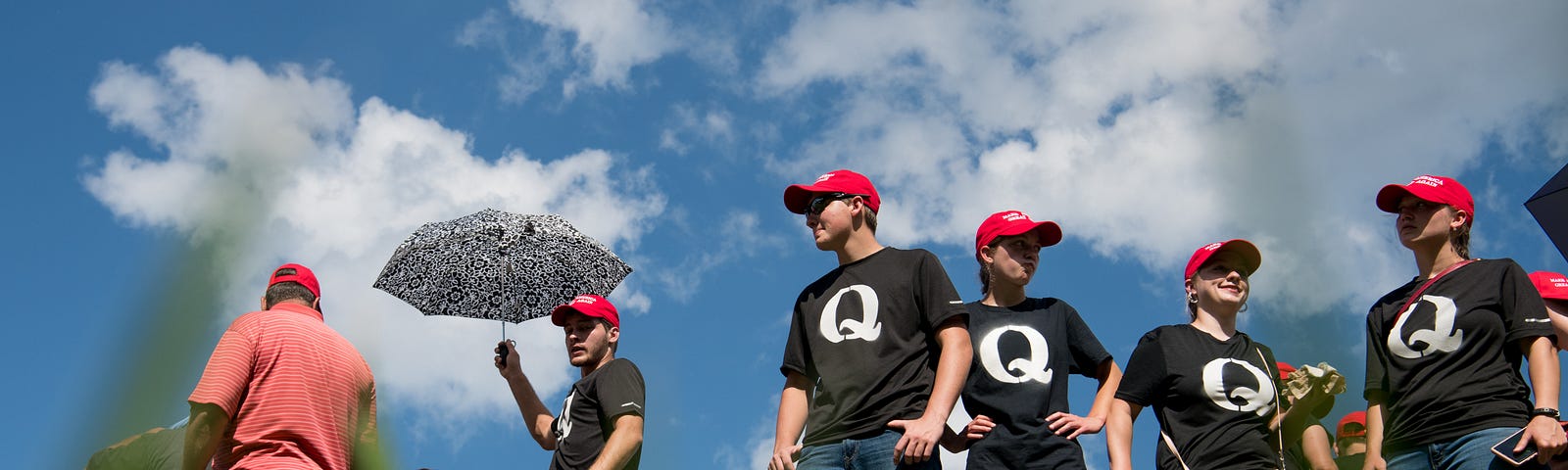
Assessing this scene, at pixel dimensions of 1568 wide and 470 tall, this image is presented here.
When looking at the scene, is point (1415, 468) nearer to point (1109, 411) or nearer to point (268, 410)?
point (1109, 411)

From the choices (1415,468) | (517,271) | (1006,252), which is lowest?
(1415,468)

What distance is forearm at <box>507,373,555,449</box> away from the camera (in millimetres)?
6395

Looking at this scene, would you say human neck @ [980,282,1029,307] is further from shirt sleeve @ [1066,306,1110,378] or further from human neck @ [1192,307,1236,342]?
human neck @ [1192,307,1236,342]

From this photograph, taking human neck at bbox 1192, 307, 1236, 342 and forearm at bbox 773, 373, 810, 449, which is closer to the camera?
forearm at bbox 773, 373, 810, 449

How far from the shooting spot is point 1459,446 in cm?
435

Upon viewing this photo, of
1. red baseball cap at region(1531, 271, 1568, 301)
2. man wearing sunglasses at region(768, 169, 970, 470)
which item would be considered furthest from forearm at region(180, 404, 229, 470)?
red baseball cap at region(1531, 271, 1568, 301)

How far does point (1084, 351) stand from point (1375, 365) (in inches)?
41.5

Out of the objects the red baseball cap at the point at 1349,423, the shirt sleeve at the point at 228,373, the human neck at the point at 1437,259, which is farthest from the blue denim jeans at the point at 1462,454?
the shirt sleeve at the point at 228,373

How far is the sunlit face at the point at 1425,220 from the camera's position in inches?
193

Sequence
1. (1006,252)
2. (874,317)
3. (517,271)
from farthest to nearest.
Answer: (517,271)
(1006,252)
(874,317)

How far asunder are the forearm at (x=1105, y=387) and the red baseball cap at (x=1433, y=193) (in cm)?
121

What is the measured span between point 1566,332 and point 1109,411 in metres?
1.95

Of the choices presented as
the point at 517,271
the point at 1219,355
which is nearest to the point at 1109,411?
the point at 1219,355

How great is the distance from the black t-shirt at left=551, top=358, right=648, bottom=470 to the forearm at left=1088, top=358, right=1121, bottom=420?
6.28 ft
